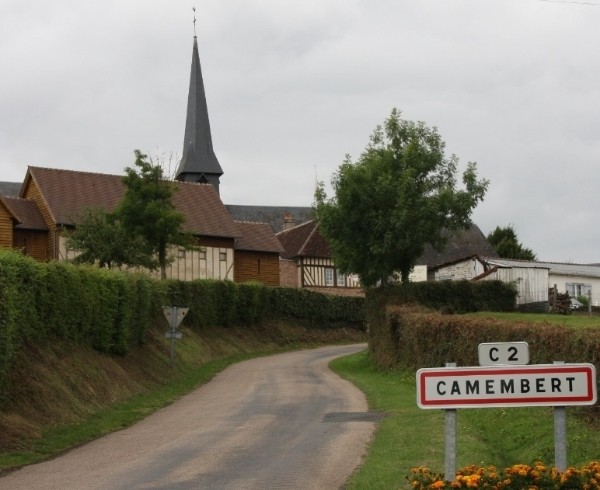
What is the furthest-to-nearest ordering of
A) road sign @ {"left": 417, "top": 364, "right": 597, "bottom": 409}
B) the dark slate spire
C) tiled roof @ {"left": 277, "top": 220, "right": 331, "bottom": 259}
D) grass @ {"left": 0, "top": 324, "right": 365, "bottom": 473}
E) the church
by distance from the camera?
the dark slate spire, tiled roof @ {"left": 277, "top": 220, "right": 331, "bottom": 259}, the church, grass @ {"left": 0, "top": 324, "right": 365, "bottom": 473}, road sign @ {"left": 417, "top": 364, "right": 597, "bottom": 409}

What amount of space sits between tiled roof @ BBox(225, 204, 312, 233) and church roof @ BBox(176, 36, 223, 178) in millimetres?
13509

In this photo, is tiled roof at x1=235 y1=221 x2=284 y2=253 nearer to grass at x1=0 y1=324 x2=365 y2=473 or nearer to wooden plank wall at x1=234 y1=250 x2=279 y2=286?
wooden plank wall at x1=234 y1=250 x2=279 y2=286

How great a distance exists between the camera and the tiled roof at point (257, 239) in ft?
230

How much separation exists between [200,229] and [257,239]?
6.47 metres

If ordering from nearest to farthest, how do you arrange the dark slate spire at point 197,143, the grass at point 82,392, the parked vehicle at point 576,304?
the grass at point 82,392
the parked vehicle at point 576,304
the dark slate spire at point 197,143

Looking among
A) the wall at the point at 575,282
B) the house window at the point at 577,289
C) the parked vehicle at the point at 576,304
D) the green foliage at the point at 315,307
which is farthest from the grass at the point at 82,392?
the house window at the point at 577,289

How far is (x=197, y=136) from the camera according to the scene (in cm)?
8994

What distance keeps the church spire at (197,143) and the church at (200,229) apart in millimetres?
85

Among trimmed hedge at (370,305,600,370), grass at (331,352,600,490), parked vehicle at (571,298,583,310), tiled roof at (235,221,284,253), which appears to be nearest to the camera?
grass at (331,352,600,490)

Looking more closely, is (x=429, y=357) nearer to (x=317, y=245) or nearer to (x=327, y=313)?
(x=327, y=313)

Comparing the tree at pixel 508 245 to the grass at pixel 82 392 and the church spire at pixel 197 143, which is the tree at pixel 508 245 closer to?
the church spire at pixel 197 143

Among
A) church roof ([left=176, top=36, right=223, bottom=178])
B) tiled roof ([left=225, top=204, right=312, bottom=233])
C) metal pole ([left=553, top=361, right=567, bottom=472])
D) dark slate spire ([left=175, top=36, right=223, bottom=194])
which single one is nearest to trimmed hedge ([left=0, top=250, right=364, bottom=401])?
metal pole ([left=553, top=361, right=567, bottom=472])

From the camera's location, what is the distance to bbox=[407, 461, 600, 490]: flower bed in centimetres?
881

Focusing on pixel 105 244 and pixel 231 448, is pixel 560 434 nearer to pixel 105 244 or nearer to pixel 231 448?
pixel 231 448
